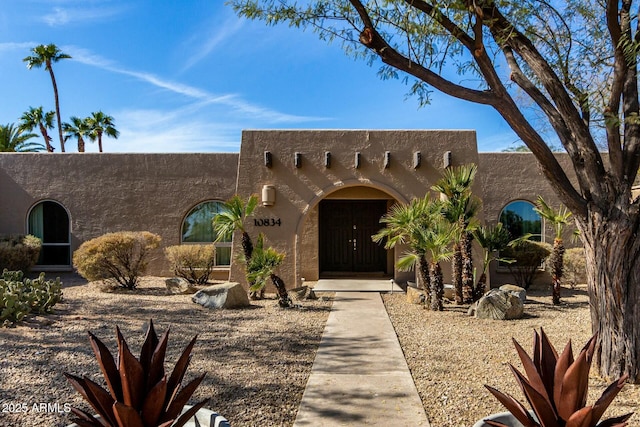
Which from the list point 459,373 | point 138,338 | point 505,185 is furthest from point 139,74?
point 459,373

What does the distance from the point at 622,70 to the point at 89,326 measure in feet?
27.6

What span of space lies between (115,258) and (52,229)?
4.35 meters

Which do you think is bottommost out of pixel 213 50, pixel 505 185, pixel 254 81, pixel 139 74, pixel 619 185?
pixel 619 185

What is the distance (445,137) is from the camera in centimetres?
1180

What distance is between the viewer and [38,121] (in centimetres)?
2961

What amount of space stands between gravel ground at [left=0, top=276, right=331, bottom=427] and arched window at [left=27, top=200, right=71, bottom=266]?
4655 millimetres

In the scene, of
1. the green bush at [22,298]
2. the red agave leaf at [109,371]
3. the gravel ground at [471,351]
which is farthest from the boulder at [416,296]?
the red agave leaf at [109,371]

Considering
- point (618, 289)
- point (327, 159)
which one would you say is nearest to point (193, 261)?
point (327, 159)

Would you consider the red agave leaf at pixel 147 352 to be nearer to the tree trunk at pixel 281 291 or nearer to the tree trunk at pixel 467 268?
the tree trunk at pixel 281 291

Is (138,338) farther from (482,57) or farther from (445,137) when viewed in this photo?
(445,137)

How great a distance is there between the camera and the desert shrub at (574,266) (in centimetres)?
1245

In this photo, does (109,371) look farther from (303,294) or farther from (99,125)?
(99,125)

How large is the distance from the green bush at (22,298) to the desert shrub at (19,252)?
4434 millimetres

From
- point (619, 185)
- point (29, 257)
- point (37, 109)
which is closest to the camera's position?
point (619, 185)
